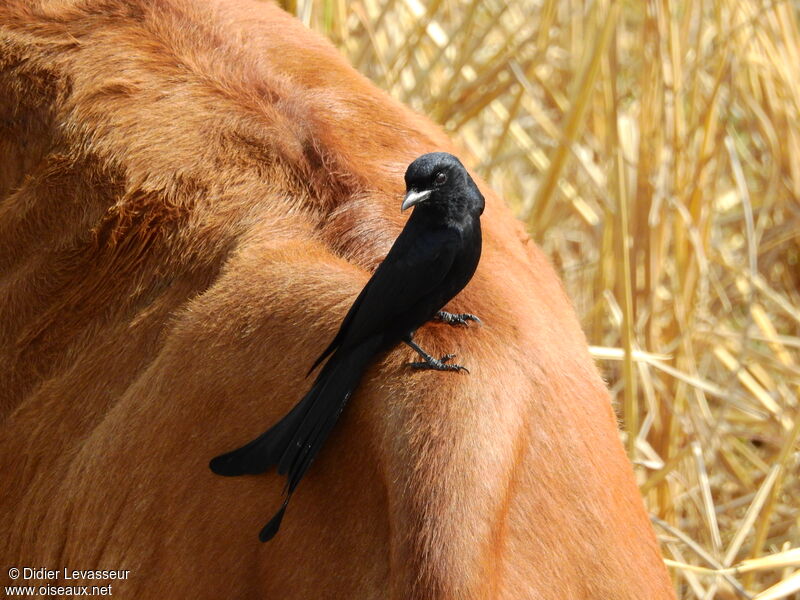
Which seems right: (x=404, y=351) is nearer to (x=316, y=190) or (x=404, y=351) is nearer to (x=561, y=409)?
(x=561, y=409)

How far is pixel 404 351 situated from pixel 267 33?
34.1 inches

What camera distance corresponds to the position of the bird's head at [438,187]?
1.19m

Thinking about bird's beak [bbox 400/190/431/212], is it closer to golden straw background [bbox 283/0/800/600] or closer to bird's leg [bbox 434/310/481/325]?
bird's leg [bbox 434/310/481/325]

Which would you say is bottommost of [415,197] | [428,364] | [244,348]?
[244,348]

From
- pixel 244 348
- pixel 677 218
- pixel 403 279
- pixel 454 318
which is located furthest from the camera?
pixel 677 218

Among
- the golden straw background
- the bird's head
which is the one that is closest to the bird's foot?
the bird's head

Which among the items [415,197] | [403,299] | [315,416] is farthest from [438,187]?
[315,416]

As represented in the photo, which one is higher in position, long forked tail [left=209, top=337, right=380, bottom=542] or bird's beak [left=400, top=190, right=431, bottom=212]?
bird's beak [left=400, top=190, right=431, bottom=212]

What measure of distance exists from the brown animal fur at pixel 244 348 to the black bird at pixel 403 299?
0.05 meters

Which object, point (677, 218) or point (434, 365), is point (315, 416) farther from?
point (677, 218)

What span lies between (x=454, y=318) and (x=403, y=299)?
5.5 inches

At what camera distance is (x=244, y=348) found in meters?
1.37

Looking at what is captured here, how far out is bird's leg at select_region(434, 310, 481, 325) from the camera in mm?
1266

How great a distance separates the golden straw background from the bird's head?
1209 mm
